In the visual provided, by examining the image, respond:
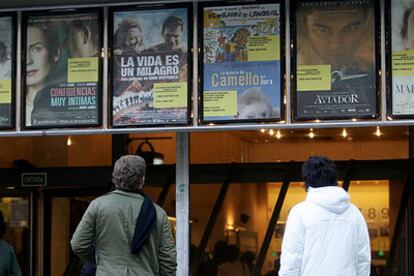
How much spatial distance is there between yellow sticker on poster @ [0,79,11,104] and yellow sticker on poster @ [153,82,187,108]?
1.41 meters

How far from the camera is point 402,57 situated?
6945 millimetres

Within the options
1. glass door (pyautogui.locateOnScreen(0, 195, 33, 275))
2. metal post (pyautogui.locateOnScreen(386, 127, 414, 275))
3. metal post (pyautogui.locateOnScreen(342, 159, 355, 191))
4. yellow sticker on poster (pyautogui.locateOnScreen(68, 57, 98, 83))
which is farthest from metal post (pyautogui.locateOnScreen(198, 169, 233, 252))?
yellow sticker on poster (pyautogui.locateOnScreen(68, 57, 98, 83))

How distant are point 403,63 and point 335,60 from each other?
579 mm

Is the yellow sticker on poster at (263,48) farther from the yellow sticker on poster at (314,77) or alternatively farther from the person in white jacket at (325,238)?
the person in white jacket at (325,238)

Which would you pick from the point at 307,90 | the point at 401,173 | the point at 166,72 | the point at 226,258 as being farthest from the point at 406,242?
the point at 166,72

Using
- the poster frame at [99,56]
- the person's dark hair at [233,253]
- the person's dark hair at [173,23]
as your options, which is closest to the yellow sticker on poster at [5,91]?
the poster frame at [99,56]

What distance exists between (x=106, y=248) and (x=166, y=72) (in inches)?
110

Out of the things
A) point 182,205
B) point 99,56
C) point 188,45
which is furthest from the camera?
point 182,205

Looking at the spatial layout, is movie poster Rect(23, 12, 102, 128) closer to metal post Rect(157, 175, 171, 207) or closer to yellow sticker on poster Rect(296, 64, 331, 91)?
yellow sticker on poster Rect(296, 64, 331, 91)

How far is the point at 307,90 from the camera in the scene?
7004 millimetres

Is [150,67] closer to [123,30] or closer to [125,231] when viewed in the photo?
[123,30]

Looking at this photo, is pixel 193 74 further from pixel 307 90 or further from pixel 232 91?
pixel 307 90

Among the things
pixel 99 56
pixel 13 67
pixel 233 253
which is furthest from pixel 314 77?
pixel 233 253

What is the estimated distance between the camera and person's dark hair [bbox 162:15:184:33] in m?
7.33
